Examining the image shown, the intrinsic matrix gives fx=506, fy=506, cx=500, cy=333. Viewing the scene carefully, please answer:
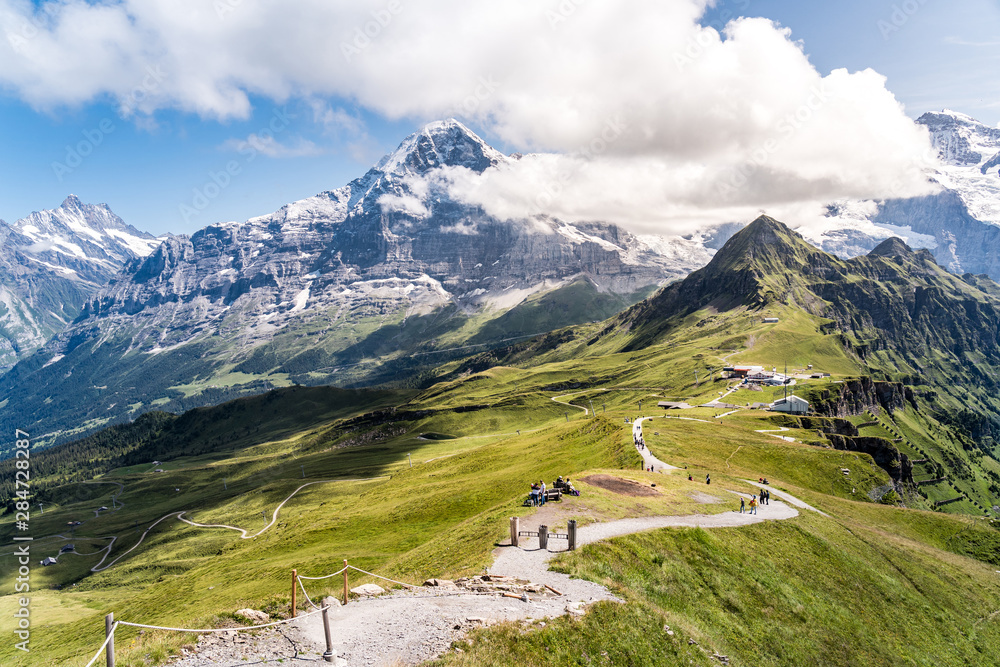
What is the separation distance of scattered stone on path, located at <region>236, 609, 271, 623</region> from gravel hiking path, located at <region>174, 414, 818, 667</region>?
2801 mm

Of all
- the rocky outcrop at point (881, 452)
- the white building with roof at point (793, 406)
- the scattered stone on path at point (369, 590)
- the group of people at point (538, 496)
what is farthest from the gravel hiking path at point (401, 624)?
the white building with roof at point (793, 406)

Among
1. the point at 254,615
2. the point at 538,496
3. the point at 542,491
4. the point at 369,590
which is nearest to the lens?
the point at 254,615

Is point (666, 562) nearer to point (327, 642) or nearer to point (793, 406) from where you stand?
point (327, 642)

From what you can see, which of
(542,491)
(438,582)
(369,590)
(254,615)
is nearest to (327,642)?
(369,590)

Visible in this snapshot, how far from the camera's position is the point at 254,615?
1196 inches

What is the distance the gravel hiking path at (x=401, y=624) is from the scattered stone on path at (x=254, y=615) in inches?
110

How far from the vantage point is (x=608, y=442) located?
10050 centimetres

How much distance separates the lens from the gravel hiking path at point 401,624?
2486cm

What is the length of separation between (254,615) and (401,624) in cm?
991

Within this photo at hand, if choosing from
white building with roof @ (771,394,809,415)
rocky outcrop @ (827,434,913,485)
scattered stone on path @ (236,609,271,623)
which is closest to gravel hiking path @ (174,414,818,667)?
scattered stone on path @ (236,609,271,623)

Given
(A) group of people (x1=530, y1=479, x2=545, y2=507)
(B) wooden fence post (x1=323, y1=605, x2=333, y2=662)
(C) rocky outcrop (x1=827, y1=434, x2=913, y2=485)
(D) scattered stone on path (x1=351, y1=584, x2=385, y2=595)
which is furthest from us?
(C) rocky outcrop (x1=827, y1=434, x2=913, y2=485)

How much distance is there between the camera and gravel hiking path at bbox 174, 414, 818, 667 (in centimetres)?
2486

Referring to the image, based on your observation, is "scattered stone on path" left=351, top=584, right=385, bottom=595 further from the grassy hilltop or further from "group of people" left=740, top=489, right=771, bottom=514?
"group of people" left=740, top=489, right=771, bottom=514

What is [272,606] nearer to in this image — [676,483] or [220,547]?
[676,483]
